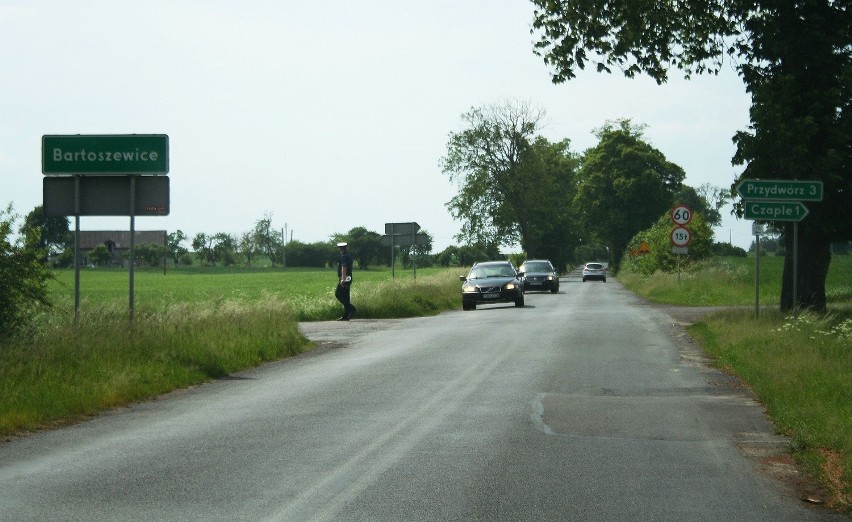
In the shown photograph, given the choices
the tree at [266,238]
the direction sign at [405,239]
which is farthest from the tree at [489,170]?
the tree at [266,238]

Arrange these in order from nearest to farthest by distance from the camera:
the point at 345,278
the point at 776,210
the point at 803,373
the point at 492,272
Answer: the point at 803,373
the point at 776,210
the point at 345,278
the point at 492,272

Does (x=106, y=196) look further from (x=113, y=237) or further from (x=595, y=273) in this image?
(x=113, y=237)

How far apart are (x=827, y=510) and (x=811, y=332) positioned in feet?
36.6

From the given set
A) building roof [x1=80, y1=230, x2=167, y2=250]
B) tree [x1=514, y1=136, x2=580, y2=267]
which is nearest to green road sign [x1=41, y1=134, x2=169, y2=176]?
tree [x1=514, y1=136, x2=580, y2=267]

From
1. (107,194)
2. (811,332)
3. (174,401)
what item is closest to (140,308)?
(107,194)

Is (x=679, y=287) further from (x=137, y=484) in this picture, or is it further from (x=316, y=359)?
(x=137, y=484)

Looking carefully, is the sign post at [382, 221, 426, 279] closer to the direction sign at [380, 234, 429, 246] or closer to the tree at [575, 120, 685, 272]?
the direction sign at [380, 234, 429, 246]

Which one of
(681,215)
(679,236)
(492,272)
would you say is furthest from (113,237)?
(681,215)

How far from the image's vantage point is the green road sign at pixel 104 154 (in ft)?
56.9

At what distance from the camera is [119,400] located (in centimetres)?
1238

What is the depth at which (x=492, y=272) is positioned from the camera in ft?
123

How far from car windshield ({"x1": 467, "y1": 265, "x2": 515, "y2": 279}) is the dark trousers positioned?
7342 millimetres

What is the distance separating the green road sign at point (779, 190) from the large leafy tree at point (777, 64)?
195cm

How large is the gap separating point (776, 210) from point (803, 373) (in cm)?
836
